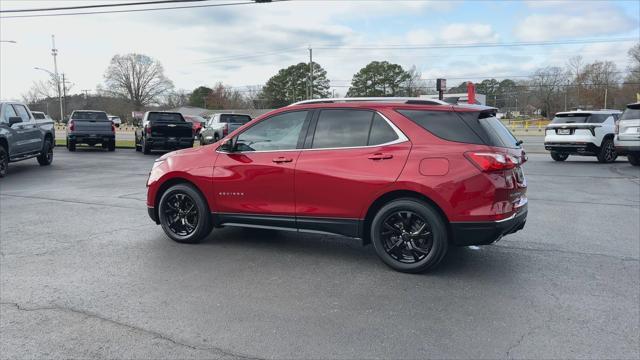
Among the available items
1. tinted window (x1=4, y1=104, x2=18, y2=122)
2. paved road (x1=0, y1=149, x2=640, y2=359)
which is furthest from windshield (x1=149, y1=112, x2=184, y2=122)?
paved road (x1=0, y1=149, x2=640, y2=359)

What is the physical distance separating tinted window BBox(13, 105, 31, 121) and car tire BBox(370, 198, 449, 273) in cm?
1276

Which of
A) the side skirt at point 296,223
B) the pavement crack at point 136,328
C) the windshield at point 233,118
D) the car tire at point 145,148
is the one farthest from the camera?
the windshield at point 233,118

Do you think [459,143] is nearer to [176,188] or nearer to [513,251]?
[513,251]

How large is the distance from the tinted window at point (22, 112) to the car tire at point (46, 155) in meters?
1.32

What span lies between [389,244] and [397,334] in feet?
4.95

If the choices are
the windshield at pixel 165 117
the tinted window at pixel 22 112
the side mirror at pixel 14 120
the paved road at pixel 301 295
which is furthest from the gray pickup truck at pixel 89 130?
the paved road at pixel 301 295

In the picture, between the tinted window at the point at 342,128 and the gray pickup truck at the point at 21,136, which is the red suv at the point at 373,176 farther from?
the gray pickup truck at the point at 21,136

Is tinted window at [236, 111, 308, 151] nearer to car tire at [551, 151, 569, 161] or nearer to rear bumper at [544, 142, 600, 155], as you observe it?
rear bumper at [544, 142, 600, 155]

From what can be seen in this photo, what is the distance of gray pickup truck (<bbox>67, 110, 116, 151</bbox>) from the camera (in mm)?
21938

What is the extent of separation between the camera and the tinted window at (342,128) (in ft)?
17.4

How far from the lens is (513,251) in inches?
235

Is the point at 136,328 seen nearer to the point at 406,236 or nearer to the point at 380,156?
the point at 406,236

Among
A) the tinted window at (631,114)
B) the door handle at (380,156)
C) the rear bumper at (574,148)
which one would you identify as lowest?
the rear bumper at (574,148)

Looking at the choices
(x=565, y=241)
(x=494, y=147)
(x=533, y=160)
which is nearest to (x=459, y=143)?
(x=494, y=147)
